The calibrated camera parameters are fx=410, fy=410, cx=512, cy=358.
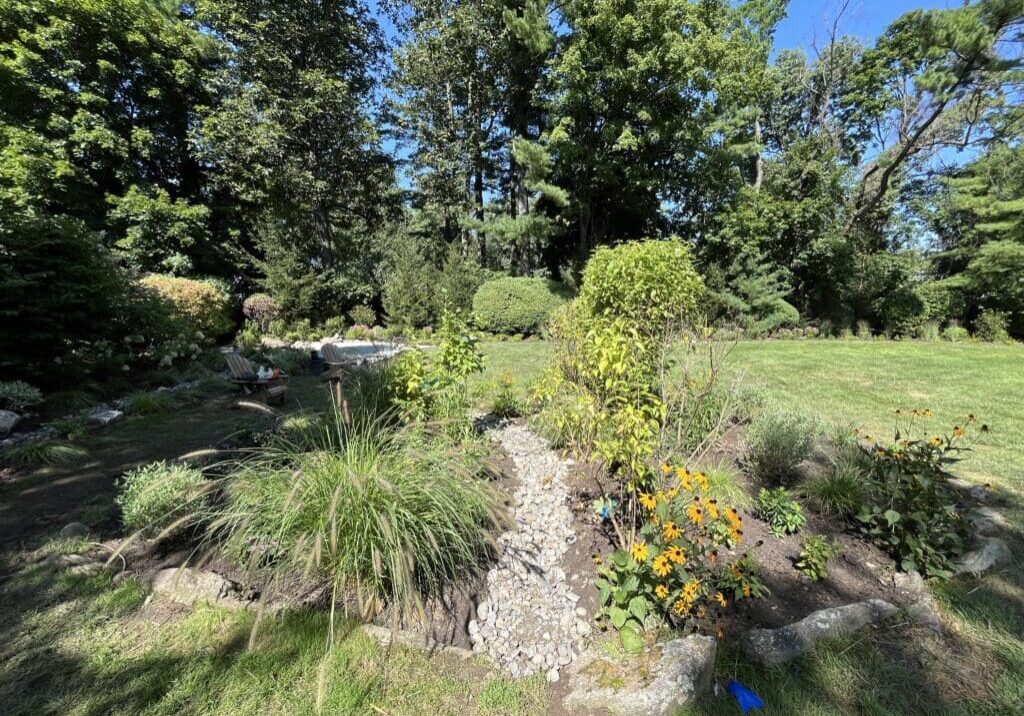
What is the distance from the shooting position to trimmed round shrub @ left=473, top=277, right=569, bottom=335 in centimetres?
1209

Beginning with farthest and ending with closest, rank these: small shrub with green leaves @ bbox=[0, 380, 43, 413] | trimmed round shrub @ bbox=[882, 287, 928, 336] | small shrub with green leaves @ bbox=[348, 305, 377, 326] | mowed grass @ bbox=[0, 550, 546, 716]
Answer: small shrub with green leaves @ bbox=[348, 305, 377, 326], trimmed round shrub @ bbox=[882, 287, 928, 336], small shrub with green leaves @ bbox=[0, 380, 43, 413], mowed grass @ bbox=[0, 550, 546, 716]

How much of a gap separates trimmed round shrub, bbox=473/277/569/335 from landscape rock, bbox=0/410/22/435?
9008 millimetres

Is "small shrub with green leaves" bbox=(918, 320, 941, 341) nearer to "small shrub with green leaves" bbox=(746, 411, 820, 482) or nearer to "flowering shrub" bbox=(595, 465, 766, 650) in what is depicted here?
"small shrub with green leaves" bbox=(746, 411, 820, 482)

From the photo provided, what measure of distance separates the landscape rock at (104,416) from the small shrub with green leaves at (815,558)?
655cm

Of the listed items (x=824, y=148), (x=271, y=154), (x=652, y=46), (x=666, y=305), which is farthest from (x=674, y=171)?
(x=271, y=154)

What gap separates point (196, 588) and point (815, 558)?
10.8 ft

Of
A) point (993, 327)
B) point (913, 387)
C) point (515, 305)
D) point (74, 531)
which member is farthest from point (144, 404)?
point (993, 327)

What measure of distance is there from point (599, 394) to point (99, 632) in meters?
3.00

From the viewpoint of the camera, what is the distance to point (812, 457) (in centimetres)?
329

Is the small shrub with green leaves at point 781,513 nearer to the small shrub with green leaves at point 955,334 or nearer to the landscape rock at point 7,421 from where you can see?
the landscape rock at point 7,421

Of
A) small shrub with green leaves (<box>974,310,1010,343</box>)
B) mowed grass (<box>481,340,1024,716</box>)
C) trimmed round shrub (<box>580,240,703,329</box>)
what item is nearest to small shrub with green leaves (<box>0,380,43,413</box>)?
trimmed round shrub (<box>580,240,703,329</box>)

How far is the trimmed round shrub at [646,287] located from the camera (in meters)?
4.19

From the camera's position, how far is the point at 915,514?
238 cm

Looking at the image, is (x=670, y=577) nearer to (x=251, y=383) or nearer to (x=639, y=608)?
(x=639, y=608)
